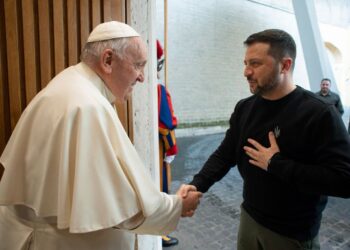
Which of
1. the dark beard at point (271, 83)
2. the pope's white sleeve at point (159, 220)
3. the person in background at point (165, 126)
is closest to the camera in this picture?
the pope's white sleeve at point (159, 220)

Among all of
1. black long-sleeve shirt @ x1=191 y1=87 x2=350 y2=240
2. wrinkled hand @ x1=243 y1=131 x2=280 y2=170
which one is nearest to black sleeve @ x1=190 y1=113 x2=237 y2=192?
black long-sleeve shirt @ x1=191 y1=87 x2=350 y2=240

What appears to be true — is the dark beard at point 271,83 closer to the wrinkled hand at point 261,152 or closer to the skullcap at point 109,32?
the wrinkled hand at point 261,152

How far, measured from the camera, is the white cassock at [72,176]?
3.74 ft

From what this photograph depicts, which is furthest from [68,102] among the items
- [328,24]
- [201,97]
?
[328,24]

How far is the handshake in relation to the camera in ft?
5.34

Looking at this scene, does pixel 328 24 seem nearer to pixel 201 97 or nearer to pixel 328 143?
pixel 201 97

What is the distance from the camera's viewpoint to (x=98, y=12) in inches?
83.7

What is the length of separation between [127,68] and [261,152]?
0.84 meters

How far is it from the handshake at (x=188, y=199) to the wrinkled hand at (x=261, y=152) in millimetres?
413

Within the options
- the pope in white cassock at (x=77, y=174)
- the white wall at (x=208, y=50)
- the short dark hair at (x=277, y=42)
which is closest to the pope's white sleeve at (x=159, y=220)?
the pope in white cassock at (x=77, y=174)

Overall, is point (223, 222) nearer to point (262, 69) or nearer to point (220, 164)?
point (220, 164)

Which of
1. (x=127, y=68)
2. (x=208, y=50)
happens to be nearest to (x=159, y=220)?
(x=127, y=68)

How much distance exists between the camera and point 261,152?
1518mm

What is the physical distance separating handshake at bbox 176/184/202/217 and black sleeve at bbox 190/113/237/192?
118 mm
